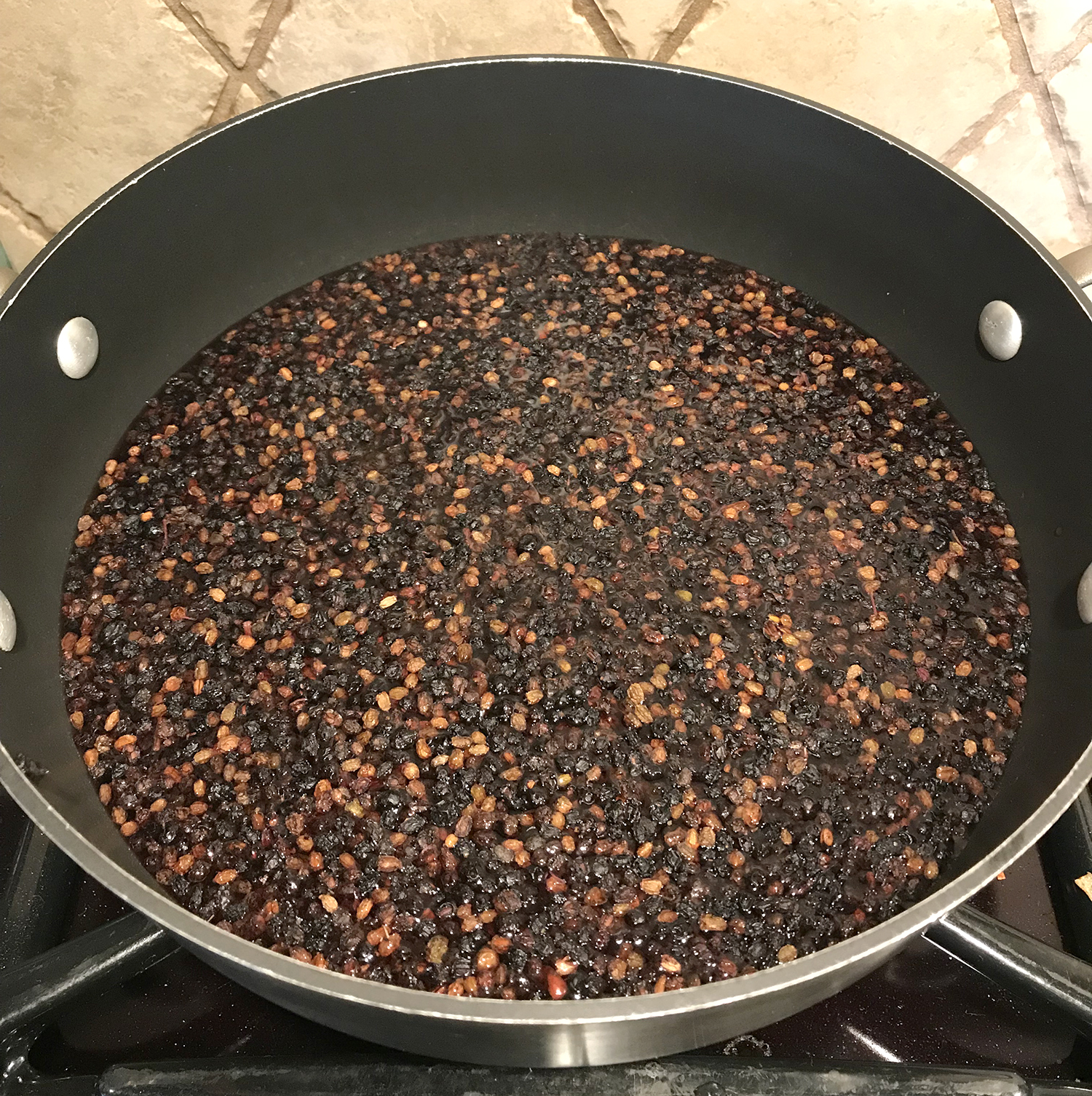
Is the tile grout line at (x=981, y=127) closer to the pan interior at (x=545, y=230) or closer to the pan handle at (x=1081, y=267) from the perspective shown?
the pan interior at (x=545, y=230)

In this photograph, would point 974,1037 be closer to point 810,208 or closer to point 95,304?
point 810,208

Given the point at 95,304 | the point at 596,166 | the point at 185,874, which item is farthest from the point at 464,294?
the point at 185,874

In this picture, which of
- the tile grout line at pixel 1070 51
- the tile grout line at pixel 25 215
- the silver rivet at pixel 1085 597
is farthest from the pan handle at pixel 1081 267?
the tile grout line at pixel 25 215

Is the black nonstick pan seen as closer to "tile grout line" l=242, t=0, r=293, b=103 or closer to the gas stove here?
the gas stove

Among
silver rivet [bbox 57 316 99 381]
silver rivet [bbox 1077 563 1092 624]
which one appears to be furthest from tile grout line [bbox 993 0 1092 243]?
silver rivet [bbox 57 316 99 381]

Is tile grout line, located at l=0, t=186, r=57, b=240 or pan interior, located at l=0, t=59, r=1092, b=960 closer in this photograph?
pan interior, located at l=0, t=59, r=1092, b=960

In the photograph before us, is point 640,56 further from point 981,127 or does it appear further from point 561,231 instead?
point 981,127

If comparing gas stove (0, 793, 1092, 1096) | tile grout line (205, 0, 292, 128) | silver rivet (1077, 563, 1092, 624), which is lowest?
gas stove (0, 793, 1092, 1096)
